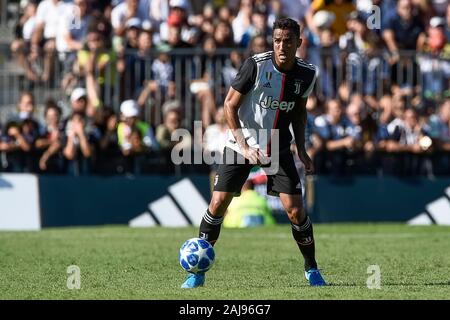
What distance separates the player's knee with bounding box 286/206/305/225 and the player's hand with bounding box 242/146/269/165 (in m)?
0.55

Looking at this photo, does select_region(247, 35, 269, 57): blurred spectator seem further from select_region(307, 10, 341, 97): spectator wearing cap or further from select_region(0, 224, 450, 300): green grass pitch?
select_region(0, 224, 450, 300): green grass pitch

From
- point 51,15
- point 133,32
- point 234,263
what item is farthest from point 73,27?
point 234,263

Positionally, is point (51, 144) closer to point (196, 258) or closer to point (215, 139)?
point (215, 139)

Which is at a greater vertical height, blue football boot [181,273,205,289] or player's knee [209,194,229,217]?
player's knee [209,194,229,217]

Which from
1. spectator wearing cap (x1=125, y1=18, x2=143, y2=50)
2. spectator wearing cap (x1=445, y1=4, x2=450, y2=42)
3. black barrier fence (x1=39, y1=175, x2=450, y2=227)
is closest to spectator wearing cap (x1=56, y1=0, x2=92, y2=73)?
spectator wearing cap (x1=125, y1=18, x2=143, y2=50)

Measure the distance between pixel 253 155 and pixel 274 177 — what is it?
0.45 meters

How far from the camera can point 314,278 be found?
423 inches

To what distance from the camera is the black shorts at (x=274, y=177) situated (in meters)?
10.6

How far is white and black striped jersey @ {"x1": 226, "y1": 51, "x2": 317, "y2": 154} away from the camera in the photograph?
1049cm

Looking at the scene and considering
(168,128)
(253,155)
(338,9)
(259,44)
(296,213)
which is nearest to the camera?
(253,155)

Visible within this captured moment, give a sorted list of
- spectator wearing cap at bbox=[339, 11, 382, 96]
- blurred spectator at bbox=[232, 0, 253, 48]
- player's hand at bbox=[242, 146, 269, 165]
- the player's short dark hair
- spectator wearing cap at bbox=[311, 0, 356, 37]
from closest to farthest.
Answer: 1. the player's short dark hair
2. player's hand at bbox=[242, 146, 269, 165]
3. spectator wearing cap at bbox=[339, 11, 382, 96]
4. blurred spectator at bbox=[232, 0, 253, 48]
5. spectator wearing cap at bbox=[311, 0, 356, 37]

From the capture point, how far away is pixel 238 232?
17.5 m

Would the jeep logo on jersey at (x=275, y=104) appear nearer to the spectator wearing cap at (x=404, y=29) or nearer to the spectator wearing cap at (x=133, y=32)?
the spectator wearing cap at (x=133, y=32)
